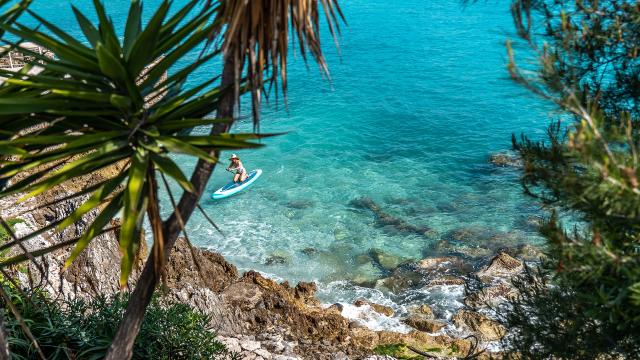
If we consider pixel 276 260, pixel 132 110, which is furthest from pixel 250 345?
pixel 276 260

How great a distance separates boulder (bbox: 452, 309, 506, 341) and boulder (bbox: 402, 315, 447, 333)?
37 centimetres

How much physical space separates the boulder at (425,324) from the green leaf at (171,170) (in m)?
9.97

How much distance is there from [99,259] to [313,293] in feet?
17.7

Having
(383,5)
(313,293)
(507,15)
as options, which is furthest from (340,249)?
(383,5)

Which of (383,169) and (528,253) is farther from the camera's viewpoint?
(383,169)

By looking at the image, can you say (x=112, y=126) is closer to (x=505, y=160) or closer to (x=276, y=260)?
(x=276, y=260)

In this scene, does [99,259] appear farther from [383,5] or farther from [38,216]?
[383,5]

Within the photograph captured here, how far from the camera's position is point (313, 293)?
49.4ft

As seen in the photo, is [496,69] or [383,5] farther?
[383,5]

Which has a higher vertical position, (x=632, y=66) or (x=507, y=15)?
(x=632, y=66)

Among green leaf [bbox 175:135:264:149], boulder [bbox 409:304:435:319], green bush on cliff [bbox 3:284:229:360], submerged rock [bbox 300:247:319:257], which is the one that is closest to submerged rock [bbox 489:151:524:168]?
submerged rock [bbox 300:247:319:257]

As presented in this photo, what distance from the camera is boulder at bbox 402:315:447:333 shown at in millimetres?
13594

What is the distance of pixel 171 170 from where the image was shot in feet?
Result: 15.2

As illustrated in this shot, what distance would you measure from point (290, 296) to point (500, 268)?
17.7 feet
